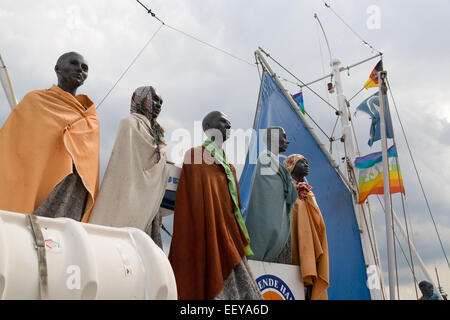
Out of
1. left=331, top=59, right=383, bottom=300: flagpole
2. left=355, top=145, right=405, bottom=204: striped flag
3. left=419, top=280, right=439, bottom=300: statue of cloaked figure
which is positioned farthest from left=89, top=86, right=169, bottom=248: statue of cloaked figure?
left=419, top=280, right=439, bottom=300: statue of cloaked figure

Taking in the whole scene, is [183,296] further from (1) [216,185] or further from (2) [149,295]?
(2) [149,295]

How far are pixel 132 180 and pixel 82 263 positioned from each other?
164 centimetres

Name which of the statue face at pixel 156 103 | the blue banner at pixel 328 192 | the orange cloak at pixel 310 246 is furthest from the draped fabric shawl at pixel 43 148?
the blue banner at pixel 328 192

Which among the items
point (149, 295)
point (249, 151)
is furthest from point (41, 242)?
point (249, 151)

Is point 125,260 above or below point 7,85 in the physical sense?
below

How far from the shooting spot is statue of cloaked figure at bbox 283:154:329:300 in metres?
4.39

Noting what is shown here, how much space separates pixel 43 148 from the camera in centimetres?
311

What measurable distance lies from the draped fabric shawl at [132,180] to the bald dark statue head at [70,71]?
43 centimetres

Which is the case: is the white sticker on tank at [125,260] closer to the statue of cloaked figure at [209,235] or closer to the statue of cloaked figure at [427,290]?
the statue of cloaked figure at [209,235]

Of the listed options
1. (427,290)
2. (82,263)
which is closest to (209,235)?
(82,263)

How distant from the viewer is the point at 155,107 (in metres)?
3.83

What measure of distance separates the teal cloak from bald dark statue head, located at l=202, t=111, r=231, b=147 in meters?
0.55

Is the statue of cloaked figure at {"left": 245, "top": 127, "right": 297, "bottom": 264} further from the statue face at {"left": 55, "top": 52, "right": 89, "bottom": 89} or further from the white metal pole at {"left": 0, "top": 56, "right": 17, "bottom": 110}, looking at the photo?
the white metal pole at {"left": 0, "top": 56, "right": 17, "bottom": 110}

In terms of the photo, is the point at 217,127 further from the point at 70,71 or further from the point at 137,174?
the point at 70,71
